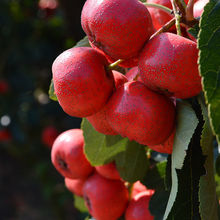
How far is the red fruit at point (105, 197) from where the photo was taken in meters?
1.28

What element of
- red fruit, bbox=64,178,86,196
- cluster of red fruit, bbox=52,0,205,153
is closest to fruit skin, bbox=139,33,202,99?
cluster of red fruit, bbox=52,0,205,153

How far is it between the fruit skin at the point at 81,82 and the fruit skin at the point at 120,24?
0.05m

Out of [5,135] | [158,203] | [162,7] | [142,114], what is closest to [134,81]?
[142,114]

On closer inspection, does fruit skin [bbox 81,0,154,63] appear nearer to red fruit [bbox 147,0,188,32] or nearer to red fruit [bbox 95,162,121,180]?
red fruit [bbox 147,0,188,32]

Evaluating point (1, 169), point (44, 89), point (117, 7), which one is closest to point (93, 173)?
point (117, 7)

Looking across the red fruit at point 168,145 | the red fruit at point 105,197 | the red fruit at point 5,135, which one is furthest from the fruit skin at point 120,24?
the red fruit at point 5,135

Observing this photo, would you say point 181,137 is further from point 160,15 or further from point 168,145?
point 160,15

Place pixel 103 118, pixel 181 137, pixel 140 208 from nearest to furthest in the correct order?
1. pixel 181 137
2. pixel 103 118
3. pixel 140 208

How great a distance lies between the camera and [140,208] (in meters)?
1.22

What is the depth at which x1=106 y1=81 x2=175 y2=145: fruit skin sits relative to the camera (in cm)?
81

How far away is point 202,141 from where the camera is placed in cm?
83

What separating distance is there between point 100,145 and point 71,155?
5.8 inches

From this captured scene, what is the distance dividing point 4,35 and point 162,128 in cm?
291

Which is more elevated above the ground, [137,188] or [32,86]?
[137,188]
